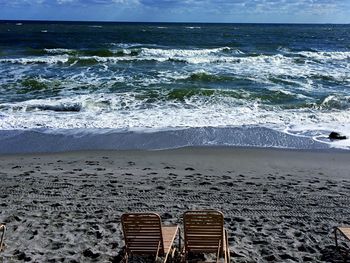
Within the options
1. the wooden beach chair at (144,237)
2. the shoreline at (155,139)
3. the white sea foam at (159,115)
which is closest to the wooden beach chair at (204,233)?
the wooden beach chair at (144,237)

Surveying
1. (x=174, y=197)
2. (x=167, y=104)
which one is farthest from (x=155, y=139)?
(x=167, y=104)

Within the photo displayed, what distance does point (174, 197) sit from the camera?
27.2 ft

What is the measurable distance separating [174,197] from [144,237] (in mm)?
2517

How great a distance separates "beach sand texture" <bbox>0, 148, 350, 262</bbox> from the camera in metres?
6.43

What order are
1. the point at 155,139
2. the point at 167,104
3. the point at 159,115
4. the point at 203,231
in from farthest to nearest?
the point at 167,104 < the point at 159,115 < the point at 155,139 < the point at 203,231

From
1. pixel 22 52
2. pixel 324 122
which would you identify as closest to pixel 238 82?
pixel 324 122

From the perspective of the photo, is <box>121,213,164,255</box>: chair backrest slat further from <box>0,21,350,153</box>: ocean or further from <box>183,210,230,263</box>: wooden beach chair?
<box>0,21,350,153</box>: ocean

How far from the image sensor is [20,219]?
24.1ft

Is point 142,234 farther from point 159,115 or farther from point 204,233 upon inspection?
point 159,115

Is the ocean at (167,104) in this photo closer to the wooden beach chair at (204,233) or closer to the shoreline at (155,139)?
the shoreline at (155,139)

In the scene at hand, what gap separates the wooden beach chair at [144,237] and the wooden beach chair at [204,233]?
0.28 metres

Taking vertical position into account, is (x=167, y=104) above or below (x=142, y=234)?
below

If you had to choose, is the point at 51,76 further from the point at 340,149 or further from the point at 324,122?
the point at 340,149

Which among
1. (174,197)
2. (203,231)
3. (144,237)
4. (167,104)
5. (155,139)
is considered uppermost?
(203,231)
